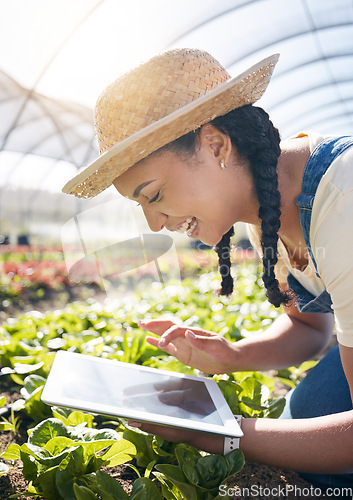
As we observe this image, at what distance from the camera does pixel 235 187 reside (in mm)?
1406

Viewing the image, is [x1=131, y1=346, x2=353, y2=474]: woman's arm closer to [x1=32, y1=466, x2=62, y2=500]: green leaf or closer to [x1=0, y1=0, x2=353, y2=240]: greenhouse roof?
[x1=32, y1=466, x2=62, y2=500]: green leaf

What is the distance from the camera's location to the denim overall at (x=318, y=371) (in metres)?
1.33

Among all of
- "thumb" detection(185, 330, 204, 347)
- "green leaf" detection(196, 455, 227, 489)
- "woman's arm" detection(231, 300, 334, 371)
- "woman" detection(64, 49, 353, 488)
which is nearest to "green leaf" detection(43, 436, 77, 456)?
"woman" detection(64, 49, 353, 488)

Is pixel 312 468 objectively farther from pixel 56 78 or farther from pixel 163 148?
pixel 56 78

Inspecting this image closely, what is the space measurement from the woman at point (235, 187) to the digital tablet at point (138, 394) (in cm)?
7

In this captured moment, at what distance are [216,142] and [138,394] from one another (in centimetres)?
76

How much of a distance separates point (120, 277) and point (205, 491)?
21.5 feet

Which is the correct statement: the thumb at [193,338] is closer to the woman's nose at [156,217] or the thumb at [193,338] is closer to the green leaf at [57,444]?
the woman's nose at [156,217]

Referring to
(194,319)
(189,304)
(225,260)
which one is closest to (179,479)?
(225,260)

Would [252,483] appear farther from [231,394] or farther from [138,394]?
[138,394]

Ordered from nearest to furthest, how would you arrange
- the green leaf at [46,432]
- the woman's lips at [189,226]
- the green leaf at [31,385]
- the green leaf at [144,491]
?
1. the green leaf at [144,491]
2. the green leaf at [46,432]
3. the woman's lips at [189,226]
4. the green leaf at [31,385]

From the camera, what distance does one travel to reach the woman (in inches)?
47.0

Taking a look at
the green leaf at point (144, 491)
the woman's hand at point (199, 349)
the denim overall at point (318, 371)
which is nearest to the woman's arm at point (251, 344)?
the woman's hand at point (199, 349)

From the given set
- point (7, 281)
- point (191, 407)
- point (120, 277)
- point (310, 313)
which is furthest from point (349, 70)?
point (191, 407)
